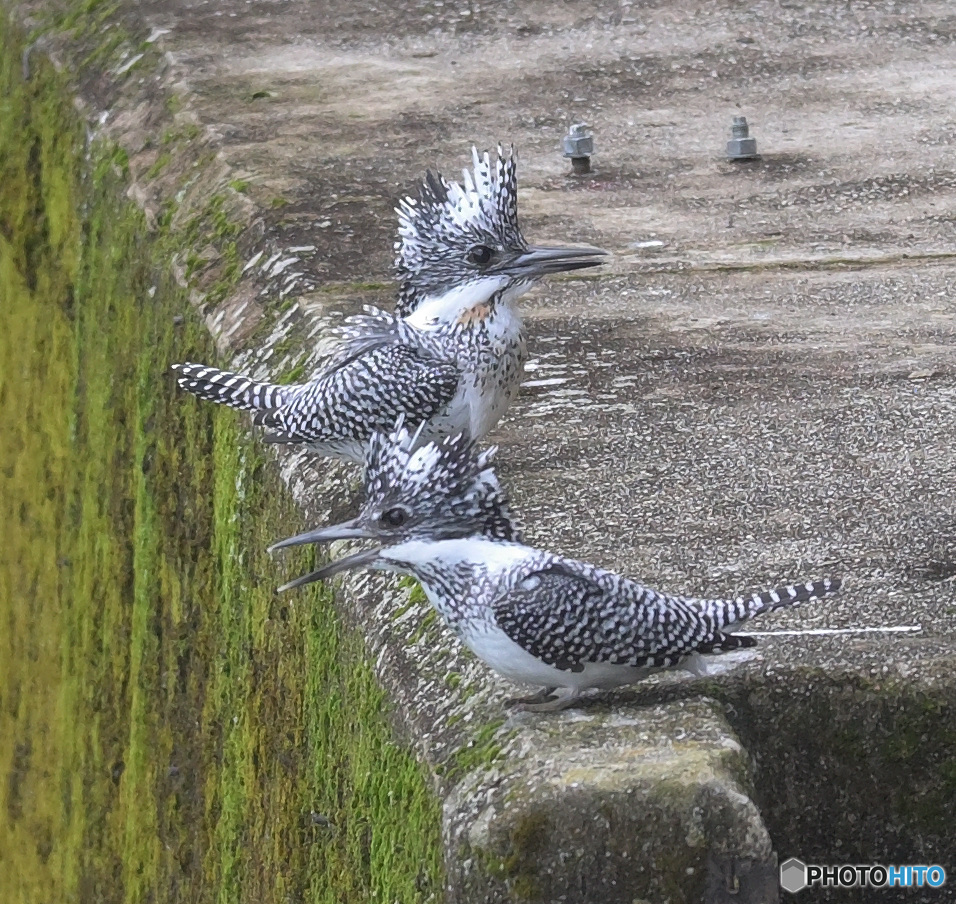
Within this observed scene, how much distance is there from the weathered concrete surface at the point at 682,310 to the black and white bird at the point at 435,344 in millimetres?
291

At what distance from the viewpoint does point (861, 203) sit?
7176 mm

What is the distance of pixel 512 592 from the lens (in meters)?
3.33

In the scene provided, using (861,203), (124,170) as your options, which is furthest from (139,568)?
(861,203)

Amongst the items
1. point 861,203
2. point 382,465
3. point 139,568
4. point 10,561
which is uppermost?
point 382,465

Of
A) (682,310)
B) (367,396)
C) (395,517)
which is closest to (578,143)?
(682,310)

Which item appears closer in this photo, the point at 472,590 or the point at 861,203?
the point at 472,590

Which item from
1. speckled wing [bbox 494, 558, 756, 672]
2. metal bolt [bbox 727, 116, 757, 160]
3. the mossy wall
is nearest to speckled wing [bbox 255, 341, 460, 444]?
the mossy wall

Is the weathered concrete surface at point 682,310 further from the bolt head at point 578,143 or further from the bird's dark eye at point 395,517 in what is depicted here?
the bird's dark eye at point 395,517

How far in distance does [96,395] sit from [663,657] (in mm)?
5333

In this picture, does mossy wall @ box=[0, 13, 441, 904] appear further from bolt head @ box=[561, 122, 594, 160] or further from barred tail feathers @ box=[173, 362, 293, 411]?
bolt head @ box=[561, 122, 594, 160]

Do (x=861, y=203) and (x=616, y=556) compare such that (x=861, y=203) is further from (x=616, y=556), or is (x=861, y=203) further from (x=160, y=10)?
(x=160, y=10)

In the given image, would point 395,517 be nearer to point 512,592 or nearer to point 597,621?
point 512,592

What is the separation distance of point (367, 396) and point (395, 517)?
3.19 ft

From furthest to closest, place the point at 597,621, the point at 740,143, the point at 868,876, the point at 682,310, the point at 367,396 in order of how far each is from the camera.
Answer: the point at 740,143, the point at 682,310, the point at 367,396, the point at 868,876, the point at 597,621
